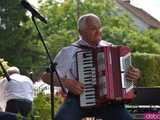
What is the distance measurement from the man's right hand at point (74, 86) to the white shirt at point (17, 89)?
356cm

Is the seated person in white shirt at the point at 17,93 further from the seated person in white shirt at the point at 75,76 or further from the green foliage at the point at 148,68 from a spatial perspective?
the green foliage at the point at 148,68

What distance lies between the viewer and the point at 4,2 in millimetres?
39656

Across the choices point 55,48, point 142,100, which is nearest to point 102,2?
point 55,48

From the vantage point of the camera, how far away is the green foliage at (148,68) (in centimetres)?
2513

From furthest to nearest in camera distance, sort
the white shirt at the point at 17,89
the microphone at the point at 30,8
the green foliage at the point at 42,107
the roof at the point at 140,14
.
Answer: the roof at the point at 140,14 < the white shirt at the point at 17,89 < the green foliage at the point at 42,107 < the microphone at the point at 30,8

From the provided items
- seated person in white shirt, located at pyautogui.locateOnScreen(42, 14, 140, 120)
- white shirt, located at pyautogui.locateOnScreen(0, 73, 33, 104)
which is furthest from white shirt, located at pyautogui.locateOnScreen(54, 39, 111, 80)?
white shirt, located at pyautogui.locateOnScreen(0, 73, 33, 104)

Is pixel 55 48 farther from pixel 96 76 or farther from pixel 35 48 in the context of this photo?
pixel 96 76

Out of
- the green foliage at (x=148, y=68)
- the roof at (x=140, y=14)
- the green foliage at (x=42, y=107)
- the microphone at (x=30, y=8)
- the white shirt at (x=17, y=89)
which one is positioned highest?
the roof at (x=140, y=14)

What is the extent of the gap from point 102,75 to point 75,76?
27 centimetres

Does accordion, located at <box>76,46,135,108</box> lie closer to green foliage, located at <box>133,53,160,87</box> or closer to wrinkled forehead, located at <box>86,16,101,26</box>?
wrinkled forehead, located at <box>86,16,101,26</box>

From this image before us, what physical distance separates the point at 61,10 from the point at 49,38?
12.8 feet

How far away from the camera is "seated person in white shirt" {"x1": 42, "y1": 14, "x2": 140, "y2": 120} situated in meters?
6.59

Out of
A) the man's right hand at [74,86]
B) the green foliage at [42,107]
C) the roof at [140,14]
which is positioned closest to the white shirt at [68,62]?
the man's right hand at [74,86]

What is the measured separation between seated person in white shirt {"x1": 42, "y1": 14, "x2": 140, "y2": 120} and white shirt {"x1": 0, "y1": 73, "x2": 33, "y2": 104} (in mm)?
3388
